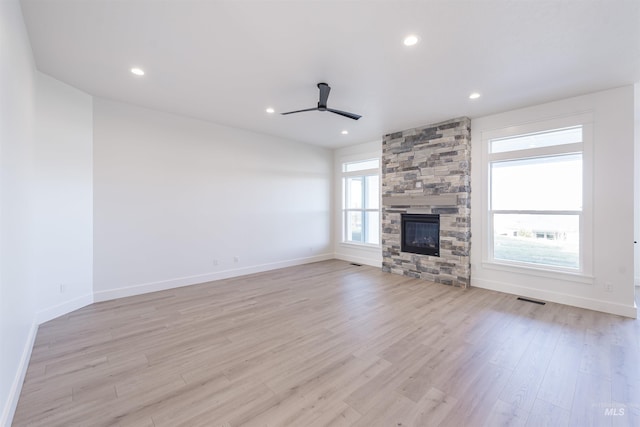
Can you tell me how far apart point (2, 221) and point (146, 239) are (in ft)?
9.19

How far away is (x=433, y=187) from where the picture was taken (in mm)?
5125

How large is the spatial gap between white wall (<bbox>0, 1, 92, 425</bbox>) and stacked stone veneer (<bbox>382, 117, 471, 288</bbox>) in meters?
5.30

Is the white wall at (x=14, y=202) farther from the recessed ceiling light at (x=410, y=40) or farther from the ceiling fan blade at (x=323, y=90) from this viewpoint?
the recessed ceiling light at (x=410, y=40)

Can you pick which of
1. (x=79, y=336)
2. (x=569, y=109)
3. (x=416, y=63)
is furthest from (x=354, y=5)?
(x=79, y=336)

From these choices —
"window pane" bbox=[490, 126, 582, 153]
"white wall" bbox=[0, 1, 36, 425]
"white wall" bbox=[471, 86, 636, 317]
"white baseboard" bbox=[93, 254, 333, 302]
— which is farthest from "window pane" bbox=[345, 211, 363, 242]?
"white wall" bbox=[0, 1, 36, 425]

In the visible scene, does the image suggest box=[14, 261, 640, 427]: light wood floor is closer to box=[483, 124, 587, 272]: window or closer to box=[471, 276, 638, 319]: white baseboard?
box=[471, 276, 638, 319]: white baseboard

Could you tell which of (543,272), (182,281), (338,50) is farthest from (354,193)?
(338,50)

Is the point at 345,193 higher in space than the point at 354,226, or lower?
higher

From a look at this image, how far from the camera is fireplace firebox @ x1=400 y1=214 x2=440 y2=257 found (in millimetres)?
5184

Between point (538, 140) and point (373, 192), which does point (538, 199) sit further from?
point (373, 192)

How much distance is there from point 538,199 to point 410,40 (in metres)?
3.47

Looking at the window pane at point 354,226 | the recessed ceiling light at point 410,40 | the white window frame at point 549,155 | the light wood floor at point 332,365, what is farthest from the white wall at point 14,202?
the window pane at point 354,226

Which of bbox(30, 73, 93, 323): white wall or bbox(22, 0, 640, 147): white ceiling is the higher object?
bbox(22, 0, 640, 147): white ceiling

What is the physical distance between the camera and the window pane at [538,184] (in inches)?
156
